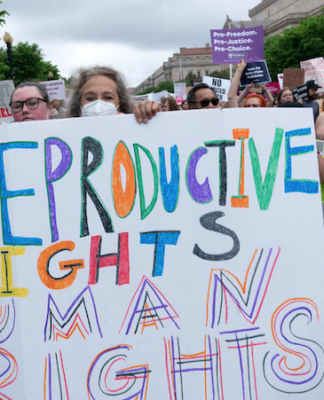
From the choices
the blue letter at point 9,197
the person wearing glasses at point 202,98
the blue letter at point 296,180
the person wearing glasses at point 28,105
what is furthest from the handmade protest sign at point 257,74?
the blue letter at point 9,197

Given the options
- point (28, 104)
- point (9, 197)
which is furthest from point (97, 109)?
point (9, 197)

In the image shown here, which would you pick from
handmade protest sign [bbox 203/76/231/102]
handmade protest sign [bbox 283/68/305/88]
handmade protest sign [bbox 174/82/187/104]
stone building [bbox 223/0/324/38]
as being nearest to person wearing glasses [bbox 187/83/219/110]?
handmade protest sign [bbox 203/76/231/102]

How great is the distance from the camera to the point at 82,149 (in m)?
1.98

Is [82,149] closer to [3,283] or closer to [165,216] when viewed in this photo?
[165,216]

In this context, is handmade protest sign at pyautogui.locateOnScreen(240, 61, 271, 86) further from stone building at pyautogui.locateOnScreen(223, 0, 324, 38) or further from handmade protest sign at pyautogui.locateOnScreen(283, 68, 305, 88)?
stone building at pyautogui.locateOnScreen(223, 0, 324, 38)

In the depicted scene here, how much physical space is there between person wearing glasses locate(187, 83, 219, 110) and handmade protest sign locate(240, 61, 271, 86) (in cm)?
411

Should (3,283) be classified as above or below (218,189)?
below

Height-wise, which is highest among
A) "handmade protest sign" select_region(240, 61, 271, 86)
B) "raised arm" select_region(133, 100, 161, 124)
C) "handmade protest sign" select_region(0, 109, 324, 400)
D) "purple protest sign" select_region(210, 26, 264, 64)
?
"purple protest sign" select_region(210, 26, 264, 64)

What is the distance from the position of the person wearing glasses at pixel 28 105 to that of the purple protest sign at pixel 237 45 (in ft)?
18.6

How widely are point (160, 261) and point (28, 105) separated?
1178 millimetres

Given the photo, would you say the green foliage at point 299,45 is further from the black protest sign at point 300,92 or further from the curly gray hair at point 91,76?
the curly gray hair at point 91,76

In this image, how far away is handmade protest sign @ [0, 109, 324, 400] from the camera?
1.92 m

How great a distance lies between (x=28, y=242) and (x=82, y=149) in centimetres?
43

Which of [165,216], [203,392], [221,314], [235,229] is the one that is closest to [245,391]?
[203,392]
